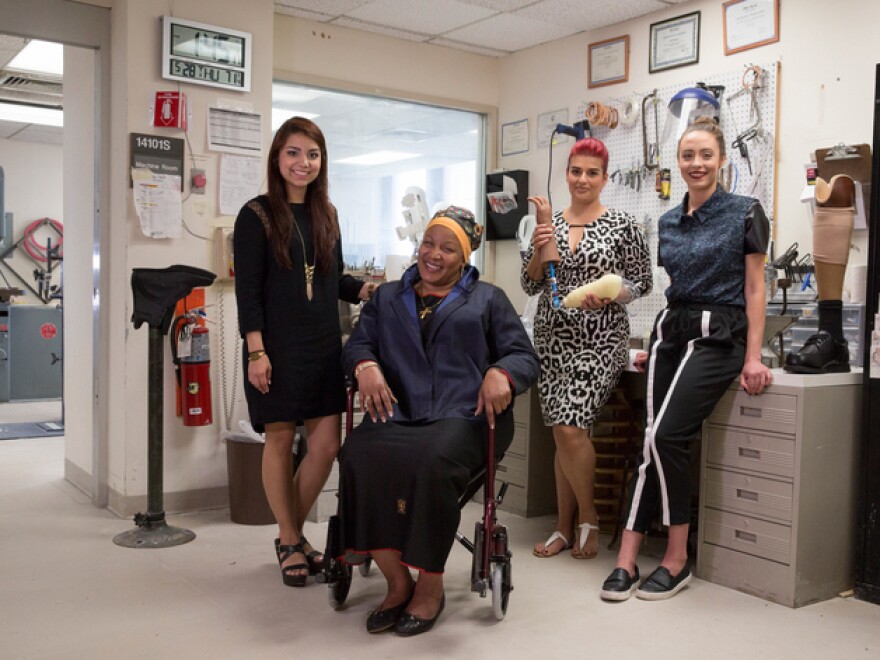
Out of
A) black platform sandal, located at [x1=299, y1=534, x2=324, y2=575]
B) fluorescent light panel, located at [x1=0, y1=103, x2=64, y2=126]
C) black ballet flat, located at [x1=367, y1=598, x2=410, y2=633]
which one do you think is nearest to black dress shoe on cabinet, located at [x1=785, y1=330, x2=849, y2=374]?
black ballet flat, located at [x1=367, y1=598, x2=410, y2=633]

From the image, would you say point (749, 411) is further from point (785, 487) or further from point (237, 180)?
point (237, 180)

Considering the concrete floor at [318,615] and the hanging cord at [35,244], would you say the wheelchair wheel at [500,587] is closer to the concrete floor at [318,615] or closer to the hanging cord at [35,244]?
the concrete floor at [318,615]

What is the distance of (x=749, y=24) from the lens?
3.88 m

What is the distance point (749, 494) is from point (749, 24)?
2102 mm

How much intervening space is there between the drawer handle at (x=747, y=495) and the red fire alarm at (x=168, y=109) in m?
2.62

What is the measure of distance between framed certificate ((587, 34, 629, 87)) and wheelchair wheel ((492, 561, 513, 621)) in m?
2.77

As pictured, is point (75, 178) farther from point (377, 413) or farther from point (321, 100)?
point (377, 413)

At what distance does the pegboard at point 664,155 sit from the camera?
12.5 feet

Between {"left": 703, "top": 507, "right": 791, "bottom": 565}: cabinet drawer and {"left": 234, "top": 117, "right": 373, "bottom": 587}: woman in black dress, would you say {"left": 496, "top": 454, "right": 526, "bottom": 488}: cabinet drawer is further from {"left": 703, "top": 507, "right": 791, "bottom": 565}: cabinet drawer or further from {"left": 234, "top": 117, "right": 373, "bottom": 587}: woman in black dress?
{"left": 234, "top": 117, "right": 373, "bottom": 587}: woman in black dress

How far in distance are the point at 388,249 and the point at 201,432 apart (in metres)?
1.59

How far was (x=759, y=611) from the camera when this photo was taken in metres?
2.75

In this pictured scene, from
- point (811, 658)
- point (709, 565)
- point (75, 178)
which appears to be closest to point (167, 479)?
point (75, 178)

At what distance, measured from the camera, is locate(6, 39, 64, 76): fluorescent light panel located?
5.41 m

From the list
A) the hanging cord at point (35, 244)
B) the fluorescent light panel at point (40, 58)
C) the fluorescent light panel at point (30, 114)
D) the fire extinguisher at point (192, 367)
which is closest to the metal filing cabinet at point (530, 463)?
the fire extinguisher at point (192, 367)
